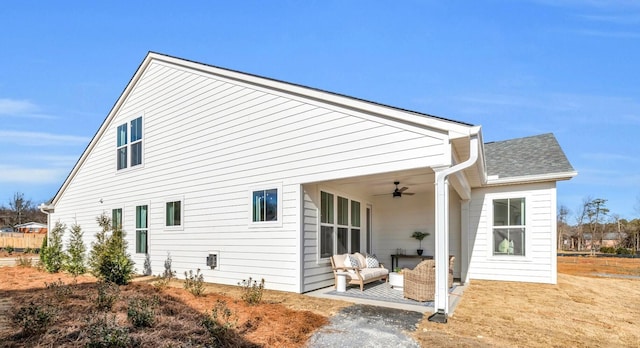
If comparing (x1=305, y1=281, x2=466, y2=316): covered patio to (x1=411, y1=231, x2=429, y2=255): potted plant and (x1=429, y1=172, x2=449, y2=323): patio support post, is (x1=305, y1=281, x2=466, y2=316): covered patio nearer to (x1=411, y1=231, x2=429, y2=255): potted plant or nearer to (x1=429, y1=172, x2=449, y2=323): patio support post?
(x1=429, y1=172, x2=449, y2=323): patio support post

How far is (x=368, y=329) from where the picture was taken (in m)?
4.88

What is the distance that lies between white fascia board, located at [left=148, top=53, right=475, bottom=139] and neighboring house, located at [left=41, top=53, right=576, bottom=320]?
0.9 inches

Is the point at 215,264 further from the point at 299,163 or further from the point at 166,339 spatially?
the point at 166,339

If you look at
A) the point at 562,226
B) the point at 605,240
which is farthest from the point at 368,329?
the point at 605,240

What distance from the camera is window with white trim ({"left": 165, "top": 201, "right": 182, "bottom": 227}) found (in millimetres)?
10089

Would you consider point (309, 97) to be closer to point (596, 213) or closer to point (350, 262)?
point (350, 262)

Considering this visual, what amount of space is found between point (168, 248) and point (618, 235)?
34.6m

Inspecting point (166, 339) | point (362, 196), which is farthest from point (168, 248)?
point (166, 339)

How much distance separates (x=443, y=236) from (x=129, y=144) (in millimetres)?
10751

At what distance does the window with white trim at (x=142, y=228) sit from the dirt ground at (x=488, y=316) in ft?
9.42

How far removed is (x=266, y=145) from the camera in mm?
8250

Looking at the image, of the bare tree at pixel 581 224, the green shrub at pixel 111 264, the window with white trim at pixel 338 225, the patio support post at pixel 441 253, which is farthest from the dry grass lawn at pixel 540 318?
the bare tree at pixel 581 224

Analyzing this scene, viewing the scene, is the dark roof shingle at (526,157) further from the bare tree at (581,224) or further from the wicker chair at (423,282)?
the bare tree at (581,224)

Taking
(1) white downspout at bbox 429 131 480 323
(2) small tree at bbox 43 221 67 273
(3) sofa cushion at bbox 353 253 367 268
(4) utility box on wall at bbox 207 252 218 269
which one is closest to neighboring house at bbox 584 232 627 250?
(3) sofa cushion at bbox 353 253 367 268
